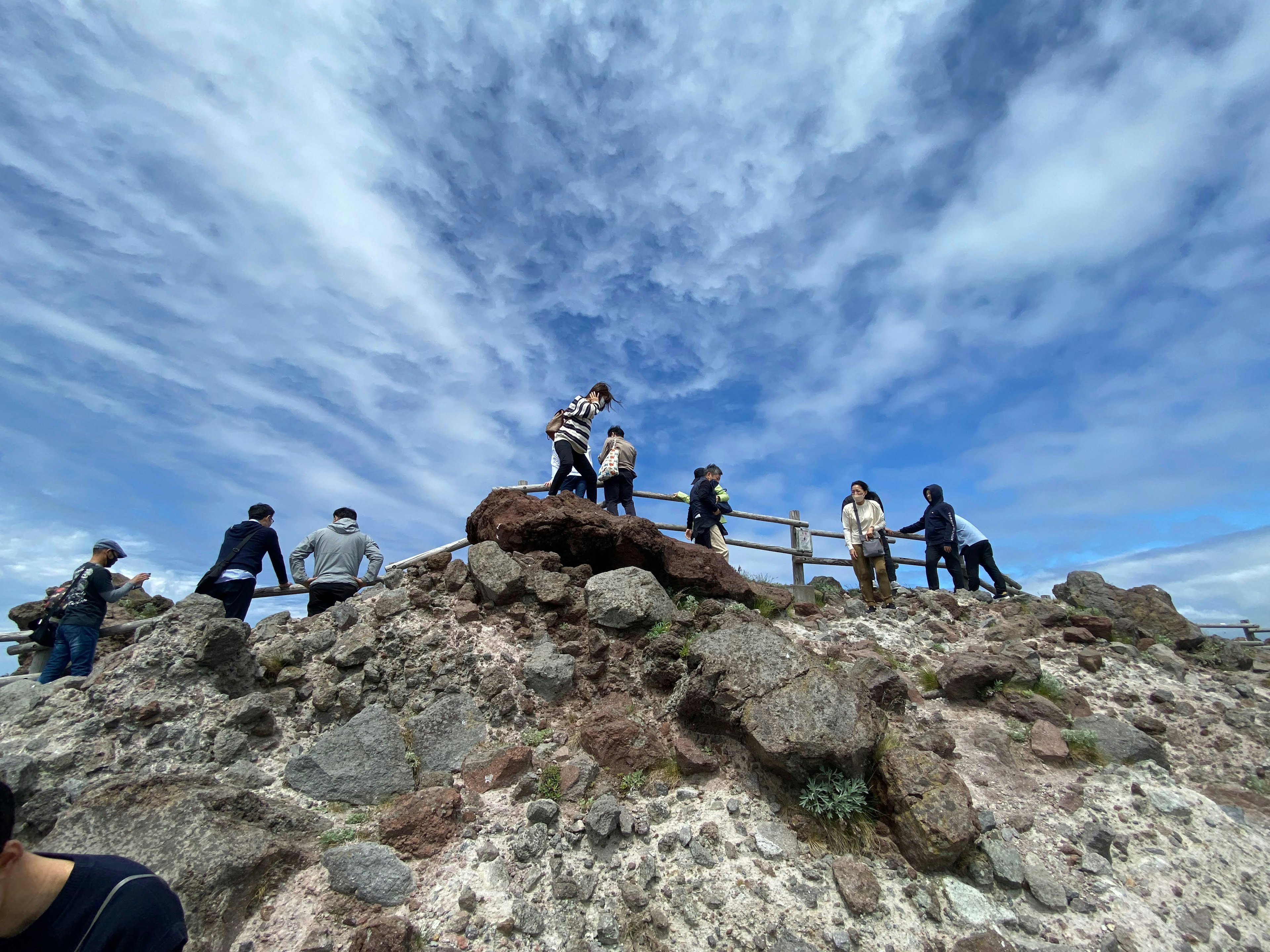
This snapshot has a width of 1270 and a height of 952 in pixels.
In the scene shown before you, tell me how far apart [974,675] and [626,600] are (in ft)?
13.6

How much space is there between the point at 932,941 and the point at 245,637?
21.8 ft

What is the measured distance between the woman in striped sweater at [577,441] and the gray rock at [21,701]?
21.4ft

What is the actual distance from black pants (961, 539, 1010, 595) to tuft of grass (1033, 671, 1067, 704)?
4.26 m

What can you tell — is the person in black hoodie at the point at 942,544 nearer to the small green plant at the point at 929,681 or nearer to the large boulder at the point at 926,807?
the small green plant at the point at 929,681

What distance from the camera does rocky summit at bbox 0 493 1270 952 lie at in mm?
4418

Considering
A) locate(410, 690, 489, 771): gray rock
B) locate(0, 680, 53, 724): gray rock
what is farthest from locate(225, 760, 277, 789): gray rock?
locate(0, 680, 53, 724): gray rock

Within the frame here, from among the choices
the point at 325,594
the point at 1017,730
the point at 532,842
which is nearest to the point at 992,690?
the point at 1017,730

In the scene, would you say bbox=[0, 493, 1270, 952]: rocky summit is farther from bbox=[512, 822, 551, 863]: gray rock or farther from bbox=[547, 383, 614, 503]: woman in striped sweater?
bbox=[547, 383, 614, 503]: woman in striped sweater

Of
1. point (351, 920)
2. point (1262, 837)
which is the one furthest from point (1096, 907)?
point (351, 920)

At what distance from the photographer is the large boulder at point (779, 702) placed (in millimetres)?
5262

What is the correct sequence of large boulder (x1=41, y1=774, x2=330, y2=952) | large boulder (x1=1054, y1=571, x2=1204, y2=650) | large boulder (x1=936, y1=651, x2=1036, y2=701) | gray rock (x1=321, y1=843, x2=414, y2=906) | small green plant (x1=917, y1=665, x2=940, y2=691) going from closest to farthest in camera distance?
1. large boulder (x1=41, y1=774, x2=330, y2=952)
2. gray rock (x1=321, y1=843, x2=414, y2=906)
3. large boulder (x1=936, y1=651, x2=1036, y2=701)
4. small green plant (x1=917, y1=665, x2=940, y2=691)
5. large boulder (x1=1054, y1=571, x2=1204, y2=650)

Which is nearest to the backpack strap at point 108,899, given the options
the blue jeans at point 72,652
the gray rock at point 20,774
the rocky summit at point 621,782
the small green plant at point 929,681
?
the rocky summit at point 621,782

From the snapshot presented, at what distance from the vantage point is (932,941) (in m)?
4.44

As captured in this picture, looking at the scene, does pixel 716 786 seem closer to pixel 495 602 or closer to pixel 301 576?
pixel 495 602
